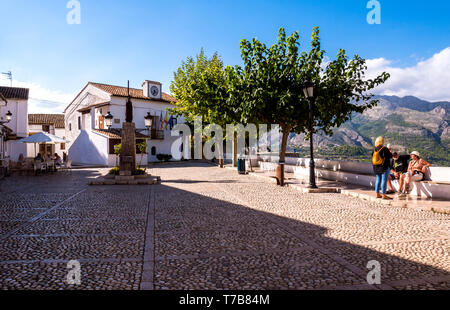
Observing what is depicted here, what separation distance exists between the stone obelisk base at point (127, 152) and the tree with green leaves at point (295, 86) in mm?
5240

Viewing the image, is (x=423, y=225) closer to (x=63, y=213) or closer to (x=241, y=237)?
(x=241, y=237)

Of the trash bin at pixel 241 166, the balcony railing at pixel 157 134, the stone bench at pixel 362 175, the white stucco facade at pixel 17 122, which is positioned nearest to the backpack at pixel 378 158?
the stone bench at pixel 362 175

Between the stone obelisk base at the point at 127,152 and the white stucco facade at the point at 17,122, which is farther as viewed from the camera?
the white stucco facade at the point at 17,122

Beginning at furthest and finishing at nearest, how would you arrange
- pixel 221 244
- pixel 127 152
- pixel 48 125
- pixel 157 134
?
pixel 48 125
pixel 157 134
pixel 127 152
pixel 221 244

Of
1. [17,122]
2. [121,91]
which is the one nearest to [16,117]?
[17,122]

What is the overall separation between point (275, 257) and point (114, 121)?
29.1m

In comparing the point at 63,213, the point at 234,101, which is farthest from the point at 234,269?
the point at 234,101

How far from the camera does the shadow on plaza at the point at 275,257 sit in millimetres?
3361

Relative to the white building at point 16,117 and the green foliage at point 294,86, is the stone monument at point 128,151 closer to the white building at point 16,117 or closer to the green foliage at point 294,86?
the green foliage at point 294,86

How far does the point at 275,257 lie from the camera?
4129mm

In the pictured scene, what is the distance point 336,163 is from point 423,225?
31.1 ft

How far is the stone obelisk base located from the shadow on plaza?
7.62m

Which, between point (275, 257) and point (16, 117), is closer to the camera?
point (275, 257)

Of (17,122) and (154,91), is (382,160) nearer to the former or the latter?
(154,91)
